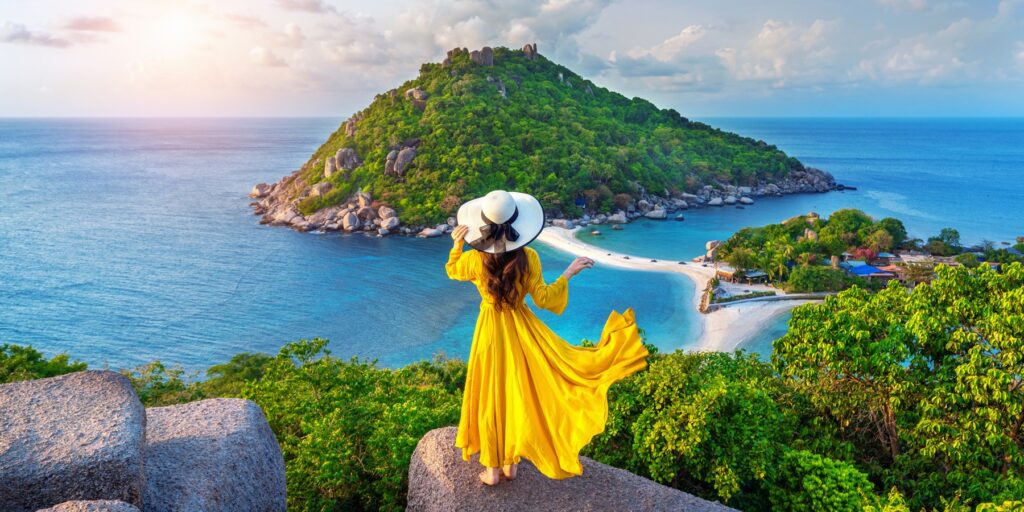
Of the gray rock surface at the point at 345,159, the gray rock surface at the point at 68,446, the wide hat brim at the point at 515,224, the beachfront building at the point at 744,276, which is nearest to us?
the gray rock surface at the point at 68,446

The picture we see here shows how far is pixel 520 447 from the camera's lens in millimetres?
5254

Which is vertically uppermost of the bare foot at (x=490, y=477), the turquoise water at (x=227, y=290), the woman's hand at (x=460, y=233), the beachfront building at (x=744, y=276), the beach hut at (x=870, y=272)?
the woman's hand at (x=460, y=233)

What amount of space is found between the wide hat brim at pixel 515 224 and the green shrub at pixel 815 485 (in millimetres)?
5312

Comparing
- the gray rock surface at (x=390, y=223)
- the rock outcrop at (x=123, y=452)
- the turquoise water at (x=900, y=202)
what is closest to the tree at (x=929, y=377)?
the rock outcrop at (x=123, y=452)

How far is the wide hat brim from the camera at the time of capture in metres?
4.86

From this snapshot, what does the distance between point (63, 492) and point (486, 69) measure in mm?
83973

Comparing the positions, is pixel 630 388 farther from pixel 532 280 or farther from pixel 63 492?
pixel 63 492

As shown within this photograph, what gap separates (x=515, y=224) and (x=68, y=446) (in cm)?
373

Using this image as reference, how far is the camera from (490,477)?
5.62 meters

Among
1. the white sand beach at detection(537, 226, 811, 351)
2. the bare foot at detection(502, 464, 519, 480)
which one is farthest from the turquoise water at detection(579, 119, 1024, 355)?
the bare foot at detection(502, 464, 519, 480)

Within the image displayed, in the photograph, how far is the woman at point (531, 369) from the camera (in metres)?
5.14

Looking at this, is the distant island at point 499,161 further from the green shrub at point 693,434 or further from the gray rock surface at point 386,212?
the green shrub at point 693,434

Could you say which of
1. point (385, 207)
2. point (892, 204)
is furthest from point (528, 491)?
point (892, 204)

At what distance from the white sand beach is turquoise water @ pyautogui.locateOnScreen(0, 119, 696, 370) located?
1164mm
